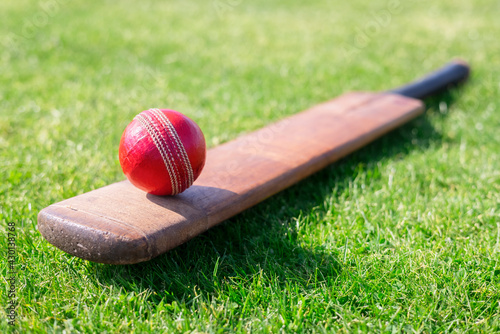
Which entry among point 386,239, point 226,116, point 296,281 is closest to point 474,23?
point 226,116

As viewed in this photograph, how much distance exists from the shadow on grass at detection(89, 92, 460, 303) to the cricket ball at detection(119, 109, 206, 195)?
12.1 inches

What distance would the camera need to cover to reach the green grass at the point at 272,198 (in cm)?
164

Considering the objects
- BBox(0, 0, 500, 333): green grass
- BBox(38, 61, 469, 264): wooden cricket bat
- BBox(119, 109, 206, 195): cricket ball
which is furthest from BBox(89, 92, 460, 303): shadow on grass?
BBox(119, 109, 206, 195): cricket ball

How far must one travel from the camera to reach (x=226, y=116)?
11.3ft

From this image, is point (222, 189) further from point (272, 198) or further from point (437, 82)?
point (437, 82)

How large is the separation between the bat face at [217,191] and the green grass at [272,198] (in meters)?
0.15

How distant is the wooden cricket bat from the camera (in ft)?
5.35

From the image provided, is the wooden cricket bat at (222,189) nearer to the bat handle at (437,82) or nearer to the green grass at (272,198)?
the green grass at (272,198)

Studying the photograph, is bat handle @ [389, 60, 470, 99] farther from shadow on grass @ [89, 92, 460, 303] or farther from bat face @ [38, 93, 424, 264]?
shadow on grass @ [89, 92, 460, 303]

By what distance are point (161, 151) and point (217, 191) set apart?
366 millimetres

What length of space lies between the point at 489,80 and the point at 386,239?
291 cm

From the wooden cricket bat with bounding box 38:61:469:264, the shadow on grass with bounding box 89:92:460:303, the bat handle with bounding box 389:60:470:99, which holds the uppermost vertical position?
the bat handle with bounding box 389:60:470:99

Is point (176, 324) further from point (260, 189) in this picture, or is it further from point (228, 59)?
point (228, 59)

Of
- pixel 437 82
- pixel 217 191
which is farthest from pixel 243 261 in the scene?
pixel 437 82
